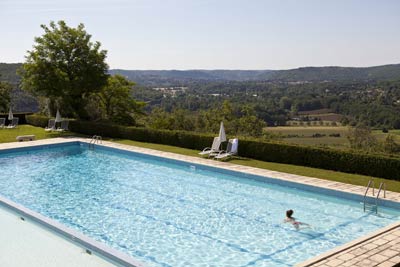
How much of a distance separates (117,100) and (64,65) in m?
6.47

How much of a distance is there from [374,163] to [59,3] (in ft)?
49.6

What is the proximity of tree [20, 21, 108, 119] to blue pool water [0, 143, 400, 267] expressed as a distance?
306 inches

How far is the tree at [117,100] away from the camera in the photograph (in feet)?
95.6

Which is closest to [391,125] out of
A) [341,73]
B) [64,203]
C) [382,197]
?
[382,197]

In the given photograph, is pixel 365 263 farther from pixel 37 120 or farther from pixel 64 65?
pixel 37 120

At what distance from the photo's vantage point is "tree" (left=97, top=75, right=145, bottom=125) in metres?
29.1

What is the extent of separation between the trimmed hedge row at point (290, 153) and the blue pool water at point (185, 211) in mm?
2411

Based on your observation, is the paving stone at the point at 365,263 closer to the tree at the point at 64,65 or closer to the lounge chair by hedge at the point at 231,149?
the lounge chair by hedge at the point at 231,149

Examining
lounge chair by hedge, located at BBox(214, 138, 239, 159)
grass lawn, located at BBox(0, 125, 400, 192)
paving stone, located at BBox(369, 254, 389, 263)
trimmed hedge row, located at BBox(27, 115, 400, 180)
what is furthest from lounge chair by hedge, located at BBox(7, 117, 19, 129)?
paving stone, located at BBox(369, 254, 389, 263)

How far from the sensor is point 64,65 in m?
23.8

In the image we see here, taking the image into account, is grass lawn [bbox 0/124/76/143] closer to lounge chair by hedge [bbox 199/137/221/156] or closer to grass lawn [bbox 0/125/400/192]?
grass lawn [bbox 0/125/400/192]

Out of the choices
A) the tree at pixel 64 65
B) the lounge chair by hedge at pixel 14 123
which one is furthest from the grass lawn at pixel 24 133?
the tree at pixel 64 65

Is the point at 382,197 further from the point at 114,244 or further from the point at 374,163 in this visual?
the point at 114,244

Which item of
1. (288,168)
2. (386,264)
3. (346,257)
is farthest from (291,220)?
(288,168)
